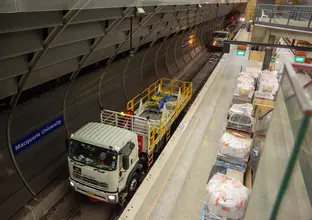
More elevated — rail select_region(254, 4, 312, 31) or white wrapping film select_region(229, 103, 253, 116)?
rail select_region(254, 4, 312, 31)

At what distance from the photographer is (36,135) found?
7.95 m

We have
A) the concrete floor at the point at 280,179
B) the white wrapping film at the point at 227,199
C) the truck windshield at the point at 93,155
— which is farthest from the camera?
the truck windshield at the point at 93,155

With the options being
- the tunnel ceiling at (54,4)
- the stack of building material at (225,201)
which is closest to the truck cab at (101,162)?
the stack of building material at (225,201)

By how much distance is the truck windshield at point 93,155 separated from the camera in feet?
22.6

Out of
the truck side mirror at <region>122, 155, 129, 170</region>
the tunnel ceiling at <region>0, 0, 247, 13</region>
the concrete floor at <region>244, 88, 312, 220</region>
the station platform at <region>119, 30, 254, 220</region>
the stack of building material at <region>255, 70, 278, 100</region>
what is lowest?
the truck side mirror at <region>122, 155, 129, 170</region>

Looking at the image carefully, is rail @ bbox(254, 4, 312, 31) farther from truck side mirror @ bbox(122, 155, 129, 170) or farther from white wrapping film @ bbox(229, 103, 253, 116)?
truck side mirror @ bbox(122, 155, 129, 170)

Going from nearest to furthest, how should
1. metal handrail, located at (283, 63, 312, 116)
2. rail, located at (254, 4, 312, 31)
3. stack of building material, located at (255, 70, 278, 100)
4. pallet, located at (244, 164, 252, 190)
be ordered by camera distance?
1. metal handrail, located at (283, 63, 312, 116)
2. pallet, located at (244, 164, 252, 190)
3. stack of building material, located at (255, 70, 278, 100)
4. rail, located at (254, 4, 312, 31)

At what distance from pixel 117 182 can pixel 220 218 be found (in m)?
3.82

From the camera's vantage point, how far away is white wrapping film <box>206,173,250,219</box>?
3.76 m

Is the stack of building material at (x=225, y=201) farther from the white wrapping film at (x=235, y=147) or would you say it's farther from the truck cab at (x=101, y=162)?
the truck cab at (x=101, y=162)

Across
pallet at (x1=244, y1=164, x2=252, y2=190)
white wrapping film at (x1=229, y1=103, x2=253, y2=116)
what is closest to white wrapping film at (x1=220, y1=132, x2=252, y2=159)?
pallet at (x1=244, y1=164, x2=252, y2=190)

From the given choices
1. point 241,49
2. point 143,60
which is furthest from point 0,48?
point 241,49

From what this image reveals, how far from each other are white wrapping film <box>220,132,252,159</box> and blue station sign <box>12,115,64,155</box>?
5.81 metres

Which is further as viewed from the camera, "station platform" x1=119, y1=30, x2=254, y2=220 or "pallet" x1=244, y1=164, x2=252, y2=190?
"pallet" x1=244, y1=164, x2=252, y2=190
